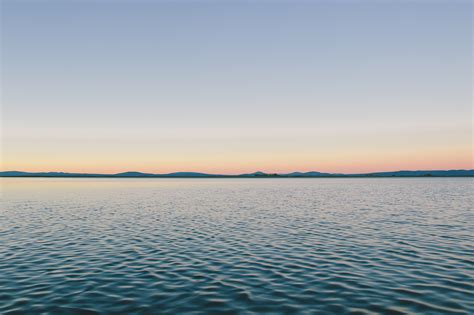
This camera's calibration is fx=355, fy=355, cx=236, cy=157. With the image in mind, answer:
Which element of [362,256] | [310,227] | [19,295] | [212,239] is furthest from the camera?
[310,227]

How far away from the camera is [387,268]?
827 inches

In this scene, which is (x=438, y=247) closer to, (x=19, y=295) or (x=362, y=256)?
(x=362, y=256)

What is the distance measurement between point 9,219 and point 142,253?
27.1 m

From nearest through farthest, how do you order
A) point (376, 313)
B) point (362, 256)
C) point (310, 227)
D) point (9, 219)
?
1. point (376, 313)
2. point (362, 256)
3. point (310, 227)
4. point (9, 219)

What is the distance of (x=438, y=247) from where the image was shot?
2669cm

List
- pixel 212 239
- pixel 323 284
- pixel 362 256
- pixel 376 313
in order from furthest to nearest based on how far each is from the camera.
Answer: pixel 212 239, pixel 362 256, pixel 323 284, pixel 376 313

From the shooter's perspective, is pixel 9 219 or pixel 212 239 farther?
pixel 9 219

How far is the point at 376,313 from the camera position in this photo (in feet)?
46.9

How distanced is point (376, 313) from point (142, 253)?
53.9ft

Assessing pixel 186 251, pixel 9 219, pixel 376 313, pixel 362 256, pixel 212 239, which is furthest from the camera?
pixel 9 219

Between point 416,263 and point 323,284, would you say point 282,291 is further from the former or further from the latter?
point 416,263

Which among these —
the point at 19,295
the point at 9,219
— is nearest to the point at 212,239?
the point at 19,295

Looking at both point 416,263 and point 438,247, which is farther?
point 438,247

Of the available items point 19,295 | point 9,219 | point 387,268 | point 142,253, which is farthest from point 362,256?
point 9,219
